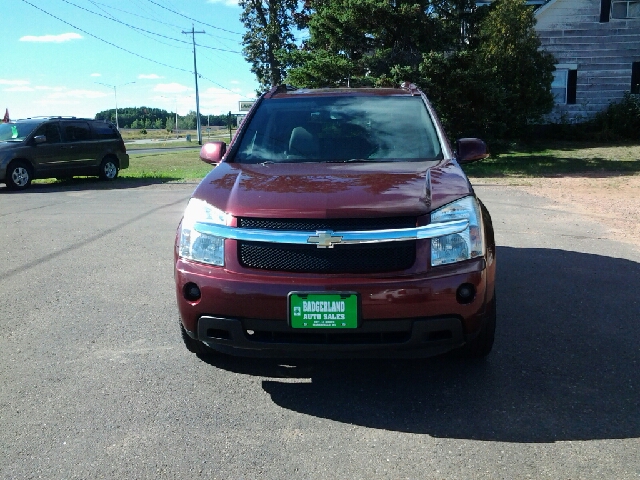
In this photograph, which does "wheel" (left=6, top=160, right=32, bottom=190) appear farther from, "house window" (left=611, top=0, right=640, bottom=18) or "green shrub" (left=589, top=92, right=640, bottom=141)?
"house window" (left=611, top=0, right=640, bottom=18)

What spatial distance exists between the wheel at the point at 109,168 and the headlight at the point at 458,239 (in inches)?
621

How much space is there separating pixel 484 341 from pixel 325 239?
1.23 meters

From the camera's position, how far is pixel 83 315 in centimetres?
509

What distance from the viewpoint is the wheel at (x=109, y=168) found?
57.7 ft

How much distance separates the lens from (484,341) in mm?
3727

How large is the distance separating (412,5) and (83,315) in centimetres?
1462

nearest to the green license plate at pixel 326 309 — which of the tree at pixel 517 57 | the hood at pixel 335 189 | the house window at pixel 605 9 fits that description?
the hood at pixel 335 189

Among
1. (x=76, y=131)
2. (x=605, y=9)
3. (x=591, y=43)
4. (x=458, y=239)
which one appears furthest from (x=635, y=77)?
(x=458, y=239)

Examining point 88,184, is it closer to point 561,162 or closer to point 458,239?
point 561,162

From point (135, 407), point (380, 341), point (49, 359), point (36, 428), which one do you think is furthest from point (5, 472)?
point (380, 341)

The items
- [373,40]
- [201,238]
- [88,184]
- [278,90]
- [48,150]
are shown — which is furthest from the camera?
[373,40]

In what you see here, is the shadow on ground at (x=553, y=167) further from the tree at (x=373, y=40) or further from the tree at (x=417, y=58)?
the tree at (x=373, y=40)

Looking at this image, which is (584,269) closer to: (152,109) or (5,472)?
(5,472)

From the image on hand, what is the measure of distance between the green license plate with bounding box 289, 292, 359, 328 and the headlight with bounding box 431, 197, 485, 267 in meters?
0.50
